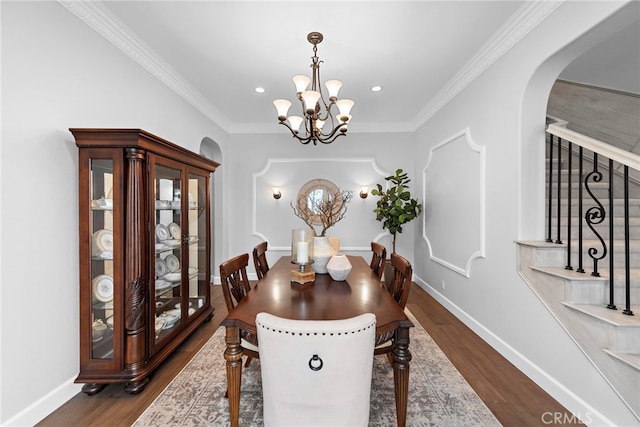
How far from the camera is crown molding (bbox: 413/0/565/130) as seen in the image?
1.92 m

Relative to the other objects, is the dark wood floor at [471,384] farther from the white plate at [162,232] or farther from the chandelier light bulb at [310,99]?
the chandelier light bulb at [310,99]

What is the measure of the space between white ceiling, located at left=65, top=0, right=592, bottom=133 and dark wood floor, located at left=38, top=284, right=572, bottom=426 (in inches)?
102

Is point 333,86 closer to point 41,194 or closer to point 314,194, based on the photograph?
point 41,194

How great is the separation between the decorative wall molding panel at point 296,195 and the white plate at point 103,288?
112 inches

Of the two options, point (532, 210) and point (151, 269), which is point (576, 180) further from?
point (151, 269)

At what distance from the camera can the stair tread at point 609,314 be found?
1.47m

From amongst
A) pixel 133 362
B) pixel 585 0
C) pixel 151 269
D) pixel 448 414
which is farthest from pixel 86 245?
pixel 585 0

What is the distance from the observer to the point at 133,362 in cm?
→ 186

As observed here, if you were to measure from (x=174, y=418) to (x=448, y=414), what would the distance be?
65.2 inches

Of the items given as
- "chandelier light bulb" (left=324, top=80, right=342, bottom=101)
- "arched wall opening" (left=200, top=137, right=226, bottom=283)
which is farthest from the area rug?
"arched wall opening" (left=200, top=137, right=226, bottom=283)

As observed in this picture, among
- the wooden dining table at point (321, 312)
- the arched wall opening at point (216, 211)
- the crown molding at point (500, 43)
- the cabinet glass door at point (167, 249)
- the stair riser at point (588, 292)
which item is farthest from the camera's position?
the arched wall opening at point (216, 211)

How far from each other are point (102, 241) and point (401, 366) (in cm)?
206

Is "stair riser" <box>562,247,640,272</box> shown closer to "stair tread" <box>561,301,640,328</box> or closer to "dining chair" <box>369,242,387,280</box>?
"stair tread" <box>561,301,640,328</box>

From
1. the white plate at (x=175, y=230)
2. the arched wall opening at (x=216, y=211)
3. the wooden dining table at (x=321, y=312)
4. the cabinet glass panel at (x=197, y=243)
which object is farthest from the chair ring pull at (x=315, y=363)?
the arched wall opening at (x=216, y=211)
